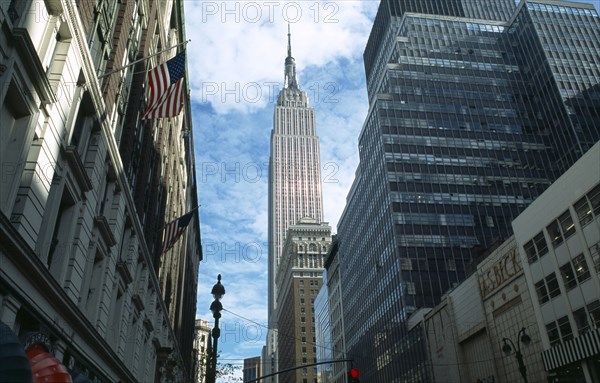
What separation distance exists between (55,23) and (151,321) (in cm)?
2566

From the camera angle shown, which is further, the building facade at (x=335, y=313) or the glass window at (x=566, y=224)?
the building facade at (x=335, y=313)

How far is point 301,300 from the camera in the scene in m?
177

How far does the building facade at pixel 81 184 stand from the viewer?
15805 millimetres

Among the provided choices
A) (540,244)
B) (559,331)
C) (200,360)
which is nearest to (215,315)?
(559,331)

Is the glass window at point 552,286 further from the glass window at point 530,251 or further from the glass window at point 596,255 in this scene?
the glass window at point 596,255

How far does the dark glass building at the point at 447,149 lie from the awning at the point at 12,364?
6686 centimetres

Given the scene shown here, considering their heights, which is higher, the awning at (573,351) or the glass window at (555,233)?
the glass window at (555,233)

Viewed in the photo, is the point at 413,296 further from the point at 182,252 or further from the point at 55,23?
the point at 55,23

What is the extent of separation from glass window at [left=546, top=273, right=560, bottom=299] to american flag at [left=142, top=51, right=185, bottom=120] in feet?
89.5

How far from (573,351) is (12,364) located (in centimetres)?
3308

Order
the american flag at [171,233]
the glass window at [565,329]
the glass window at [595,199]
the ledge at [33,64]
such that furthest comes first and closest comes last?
the american flag at [171,233] < the glass window at [565,329] < the glass window at [595,199] < the ledge at [33,64]

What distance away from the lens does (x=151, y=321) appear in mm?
Result: 38938

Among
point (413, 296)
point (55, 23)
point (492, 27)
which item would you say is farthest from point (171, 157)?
point (492, 27)

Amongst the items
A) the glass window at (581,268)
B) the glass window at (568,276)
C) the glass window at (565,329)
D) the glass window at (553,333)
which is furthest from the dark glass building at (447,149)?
the glass window at (581,268)
